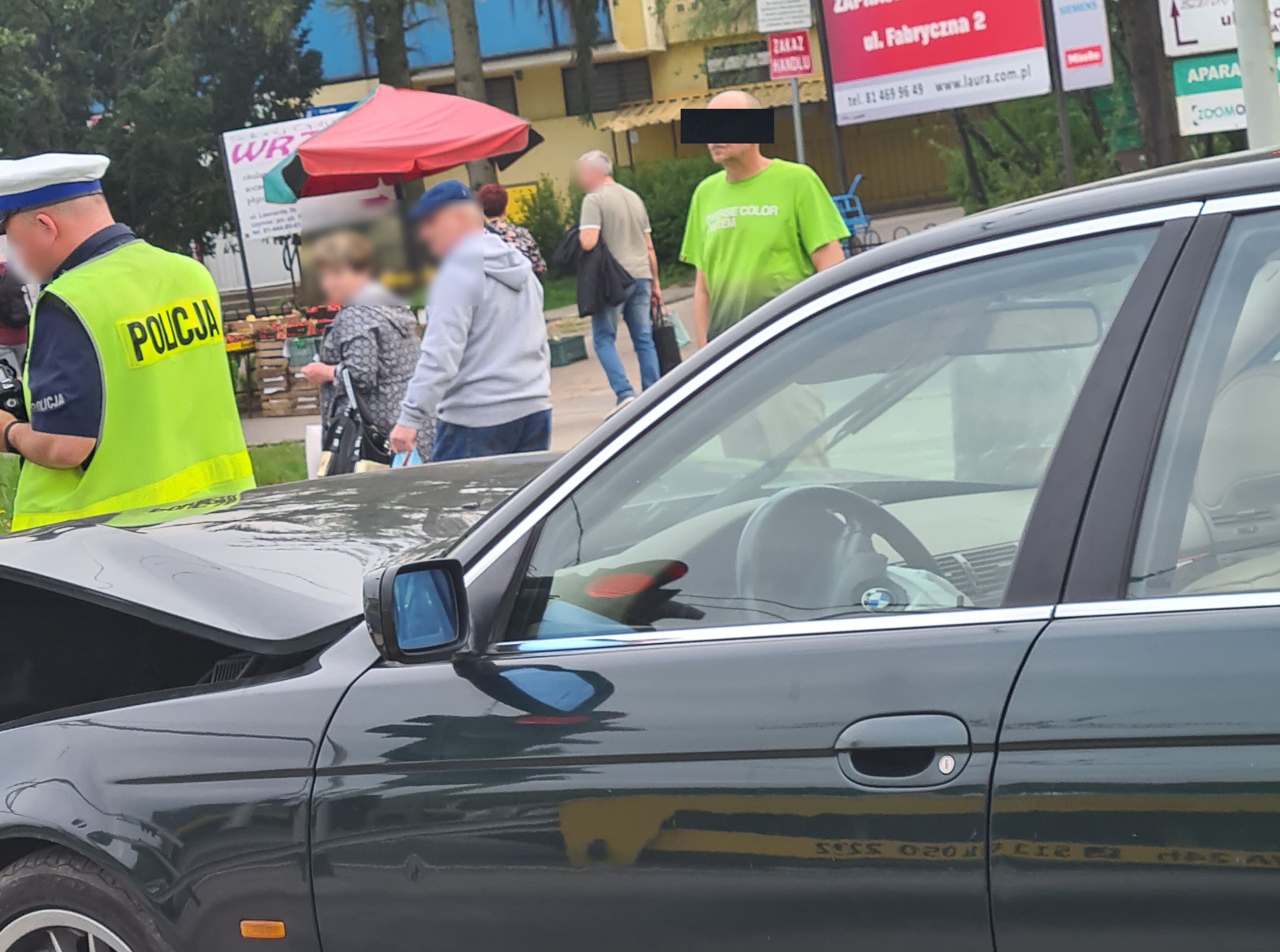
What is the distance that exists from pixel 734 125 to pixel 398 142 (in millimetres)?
6829

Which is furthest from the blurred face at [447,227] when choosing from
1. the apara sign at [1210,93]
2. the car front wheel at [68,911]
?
the apara sign at [1210,93]

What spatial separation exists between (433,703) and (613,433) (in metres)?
0.48

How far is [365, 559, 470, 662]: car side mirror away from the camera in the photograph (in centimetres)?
221

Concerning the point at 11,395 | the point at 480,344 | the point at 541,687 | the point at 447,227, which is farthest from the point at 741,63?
the point at 541,687

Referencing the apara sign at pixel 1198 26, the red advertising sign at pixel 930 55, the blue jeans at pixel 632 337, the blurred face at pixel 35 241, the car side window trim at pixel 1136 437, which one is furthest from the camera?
the blue jeans at pixel 632 337

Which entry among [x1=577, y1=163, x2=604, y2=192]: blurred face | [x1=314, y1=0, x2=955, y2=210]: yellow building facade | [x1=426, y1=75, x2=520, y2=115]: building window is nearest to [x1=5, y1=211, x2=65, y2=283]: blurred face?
[x1=577, y1=163, x2=604, y2=192]: blurred face

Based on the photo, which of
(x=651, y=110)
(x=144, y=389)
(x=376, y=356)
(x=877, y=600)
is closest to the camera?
(x=877, y=600)

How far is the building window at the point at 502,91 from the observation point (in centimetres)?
3666

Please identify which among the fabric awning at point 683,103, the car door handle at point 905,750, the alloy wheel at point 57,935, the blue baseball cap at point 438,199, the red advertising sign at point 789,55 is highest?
the fabric awning at point 683,103

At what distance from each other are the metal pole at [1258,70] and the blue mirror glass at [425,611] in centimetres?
533

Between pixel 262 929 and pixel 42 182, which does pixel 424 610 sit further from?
pixel 42 182

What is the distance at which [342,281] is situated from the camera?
5195 millimetres

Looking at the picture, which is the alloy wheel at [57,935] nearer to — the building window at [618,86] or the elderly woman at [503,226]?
the elderly woman at [503,226]

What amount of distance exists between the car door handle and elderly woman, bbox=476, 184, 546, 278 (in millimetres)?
5376
